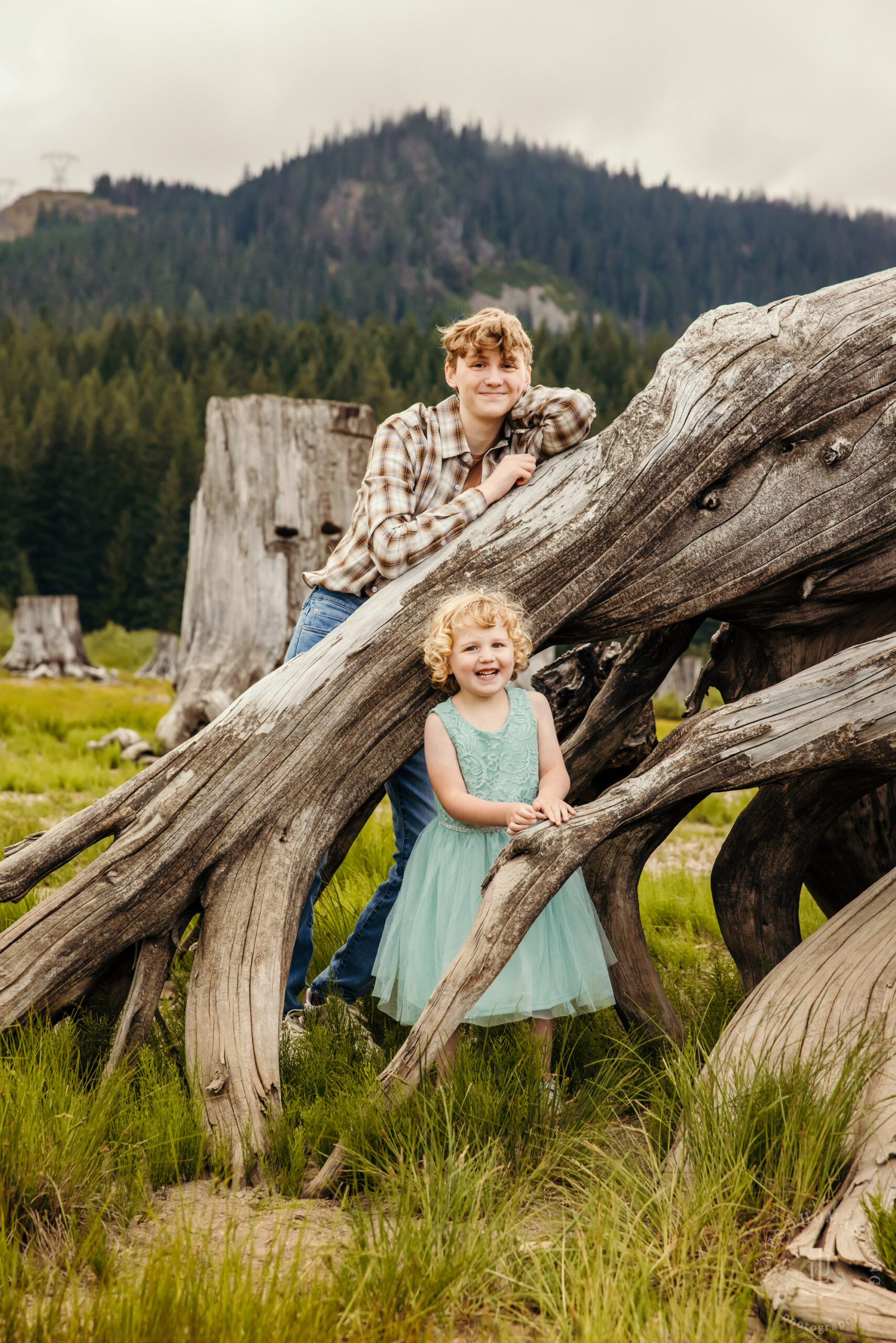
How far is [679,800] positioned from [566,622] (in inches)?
27.2

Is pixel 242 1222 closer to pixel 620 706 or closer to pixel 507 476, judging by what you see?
pixel 620 706

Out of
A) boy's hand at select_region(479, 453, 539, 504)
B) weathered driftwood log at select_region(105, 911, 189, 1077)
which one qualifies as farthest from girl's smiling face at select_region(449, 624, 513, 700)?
weathered driftwood log at select_region(105, 911, 189, 1077)

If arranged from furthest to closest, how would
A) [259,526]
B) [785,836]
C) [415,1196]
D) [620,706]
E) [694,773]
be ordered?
[259,526], [620,706], [785,836], [694,773], [415,1196]

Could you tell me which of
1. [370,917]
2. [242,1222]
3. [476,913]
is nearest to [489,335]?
[476,913]

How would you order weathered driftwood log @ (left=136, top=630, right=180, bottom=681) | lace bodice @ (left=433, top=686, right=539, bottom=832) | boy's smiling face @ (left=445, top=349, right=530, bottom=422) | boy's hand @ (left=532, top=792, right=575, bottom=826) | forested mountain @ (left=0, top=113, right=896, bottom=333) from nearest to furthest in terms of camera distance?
boy's hand @ (left=532, top=792, right=575, bottom=826) < lace bodice @ (left=433, top=686, right=539, bottom=832) < boy's smiling face @ (left=445, top=349, right=530, bottom=422) < weathered driftwood log @ (left=136, top=630, right=180, bottom=681) < forested mountain @ (left=0, top=113, right=896, bottom=333)

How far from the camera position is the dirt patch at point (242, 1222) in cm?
213

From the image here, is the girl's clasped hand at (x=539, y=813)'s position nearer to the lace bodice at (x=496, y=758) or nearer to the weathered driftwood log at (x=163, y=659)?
the lace bodice at (x=496, y=758)

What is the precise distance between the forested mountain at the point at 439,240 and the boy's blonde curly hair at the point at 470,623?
393 feet

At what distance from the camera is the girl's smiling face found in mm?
2971

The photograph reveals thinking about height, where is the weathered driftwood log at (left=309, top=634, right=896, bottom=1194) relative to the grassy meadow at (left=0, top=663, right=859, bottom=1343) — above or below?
above

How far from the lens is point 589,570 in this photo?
3.14 m

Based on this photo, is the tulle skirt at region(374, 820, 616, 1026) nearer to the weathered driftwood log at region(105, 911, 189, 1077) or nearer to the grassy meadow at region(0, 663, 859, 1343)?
the grassy meadow at region(0, 663, 859, 1343)

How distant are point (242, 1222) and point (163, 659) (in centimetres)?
2089

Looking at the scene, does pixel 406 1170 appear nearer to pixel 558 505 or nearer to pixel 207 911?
pixel 207 911
